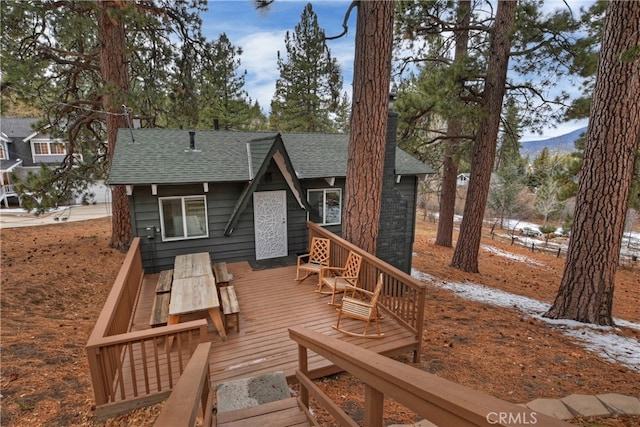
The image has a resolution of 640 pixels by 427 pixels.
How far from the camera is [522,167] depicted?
32000mm

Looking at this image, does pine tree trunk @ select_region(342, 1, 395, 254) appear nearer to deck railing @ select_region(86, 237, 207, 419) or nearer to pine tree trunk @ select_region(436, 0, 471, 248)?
deck railing @ select_region(86, 237, 207, 419)

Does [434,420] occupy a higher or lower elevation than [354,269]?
higher

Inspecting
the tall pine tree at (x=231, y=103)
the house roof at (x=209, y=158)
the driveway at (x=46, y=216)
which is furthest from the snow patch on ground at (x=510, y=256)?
the driveway at (x=46, y=216)

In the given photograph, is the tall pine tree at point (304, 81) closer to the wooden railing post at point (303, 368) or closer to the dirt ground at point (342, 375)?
the dirt ground at point (342, 375)

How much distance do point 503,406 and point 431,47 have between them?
10.8 m

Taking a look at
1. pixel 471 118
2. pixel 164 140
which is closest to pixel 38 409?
pixel 164 140

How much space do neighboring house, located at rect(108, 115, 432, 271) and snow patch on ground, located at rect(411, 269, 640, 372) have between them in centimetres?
212

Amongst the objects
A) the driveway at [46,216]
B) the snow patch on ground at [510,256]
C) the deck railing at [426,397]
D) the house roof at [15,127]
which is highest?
the house roof at [15,127]

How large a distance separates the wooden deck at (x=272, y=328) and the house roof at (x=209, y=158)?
95.4 inches

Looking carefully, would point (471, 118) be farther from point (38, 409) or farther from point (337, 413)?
point (38, 409)

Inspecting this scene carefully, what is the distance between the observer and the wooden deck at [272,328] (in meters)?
3.95

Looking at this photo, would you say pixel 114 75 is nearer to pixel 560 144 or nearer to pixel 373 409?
pixel 373 409

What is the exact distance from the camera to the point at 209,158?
7.86m

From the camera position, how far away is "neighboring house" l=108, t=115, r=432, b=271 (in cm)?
702
